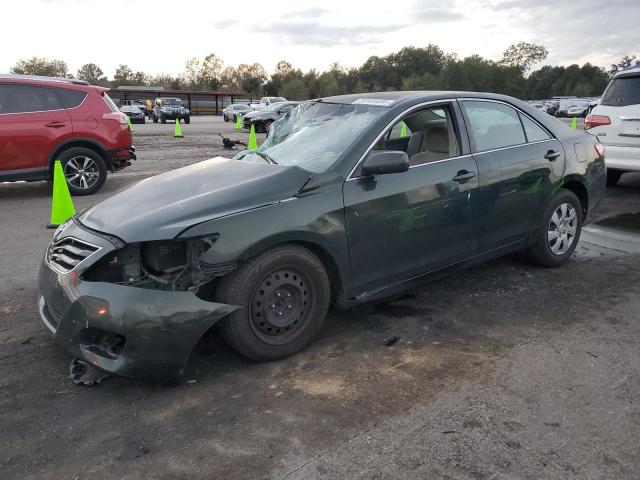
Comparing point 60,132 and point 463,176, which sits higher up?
point 60,132

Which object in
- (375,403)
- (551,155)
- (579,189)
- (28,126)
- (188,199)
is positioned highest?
(28,126)

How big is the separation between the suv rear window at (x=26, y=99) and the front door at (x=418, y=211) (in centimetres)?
658

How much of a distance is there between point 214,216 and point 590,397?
236 centimetres

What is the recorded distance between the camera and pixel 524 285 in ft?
15.2

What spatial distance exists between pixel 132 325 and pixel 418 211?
2.08m

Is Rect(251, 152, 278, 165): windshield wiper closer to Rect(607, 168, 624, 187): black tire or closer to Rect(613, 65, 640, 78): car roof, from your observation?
Rect(613, 65, 640, 78): car roof

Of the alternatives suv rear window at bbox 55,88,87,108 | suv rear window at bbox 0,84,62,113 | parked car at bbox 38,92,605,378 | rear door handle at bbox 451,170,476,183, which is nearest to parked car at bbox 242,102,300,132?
suv rear window at bbox 55,88,87,108

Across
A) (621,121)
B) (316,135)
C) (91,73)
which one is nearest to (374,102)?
(316,135)

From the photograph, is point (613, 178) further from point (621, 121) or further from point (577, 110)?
point (577, 110)

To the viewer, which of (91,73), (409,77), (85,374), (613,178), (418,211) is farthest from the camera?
(409,77)

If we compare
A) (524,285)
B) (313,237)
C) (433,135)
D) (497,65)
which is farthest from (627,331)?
(497,65)

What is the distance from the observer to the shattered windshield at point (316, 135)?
366 centimetres

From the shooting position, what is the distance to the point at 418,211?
373cm

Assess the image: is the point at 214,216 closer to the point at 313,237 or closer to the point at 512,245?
the point at 313,237
